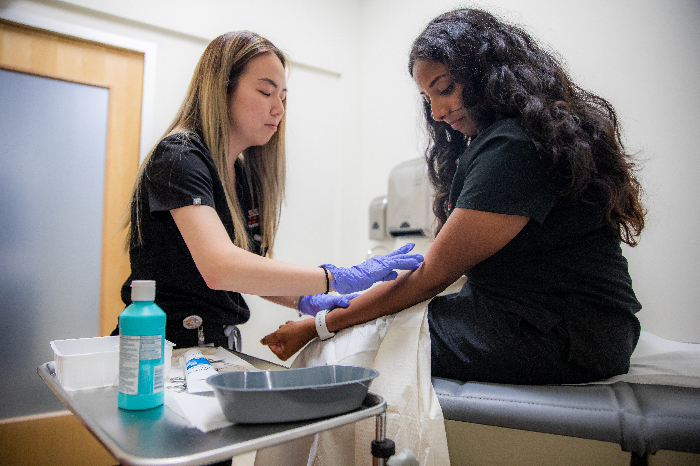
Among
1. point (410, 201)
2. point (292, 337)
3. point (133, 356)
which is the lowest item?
point (292, 337)

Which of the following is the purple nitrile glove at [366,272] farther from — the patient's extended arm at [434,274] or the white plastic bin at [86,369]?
the white plastic bin at [86,369]

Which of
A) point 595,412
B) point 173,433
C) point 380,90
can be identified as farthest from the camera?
point 380,90

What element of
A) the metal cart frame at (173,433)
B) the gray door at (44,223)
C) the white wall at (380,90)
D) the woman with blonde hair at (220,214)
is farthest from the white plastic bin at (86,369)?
the white wall at (380,90)

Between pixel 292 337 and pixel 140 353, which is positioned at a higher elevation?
pixel 140 353

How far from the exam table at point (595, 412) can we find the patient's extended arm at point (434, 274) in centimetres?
21

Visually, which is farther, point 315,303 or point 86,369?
point 315,303

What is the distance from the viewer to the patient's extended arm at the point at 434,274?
90 centimetres

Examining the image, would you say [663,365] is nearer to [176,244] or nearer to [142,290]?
[142,290]

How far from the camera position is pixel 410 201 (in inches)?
82.1

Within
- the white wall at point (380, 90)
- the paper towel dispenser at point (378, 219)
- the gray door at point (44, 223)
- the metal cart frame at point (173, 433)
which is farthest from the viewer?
the paper towel dispenser at point (378, 219)

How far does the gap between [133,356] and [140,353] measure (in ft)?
0.04

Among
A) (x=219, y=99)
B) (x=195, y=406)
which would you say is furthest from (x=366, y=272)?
(x=219, y=99)

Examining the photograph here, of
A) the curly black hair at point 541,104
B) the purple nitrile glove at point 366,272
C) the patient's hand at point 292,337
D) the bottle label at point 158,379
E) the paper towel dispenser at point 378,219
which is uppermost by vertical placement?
Result: the curly black hair at point 541,104

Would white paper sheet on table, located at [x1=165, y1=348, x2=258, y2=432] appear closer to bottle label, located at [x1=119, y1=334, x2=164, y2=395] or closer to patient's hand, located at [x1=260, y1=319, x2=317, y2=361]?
bottle label, located at [x1=119, y1=334, x2=164, y2=395]
